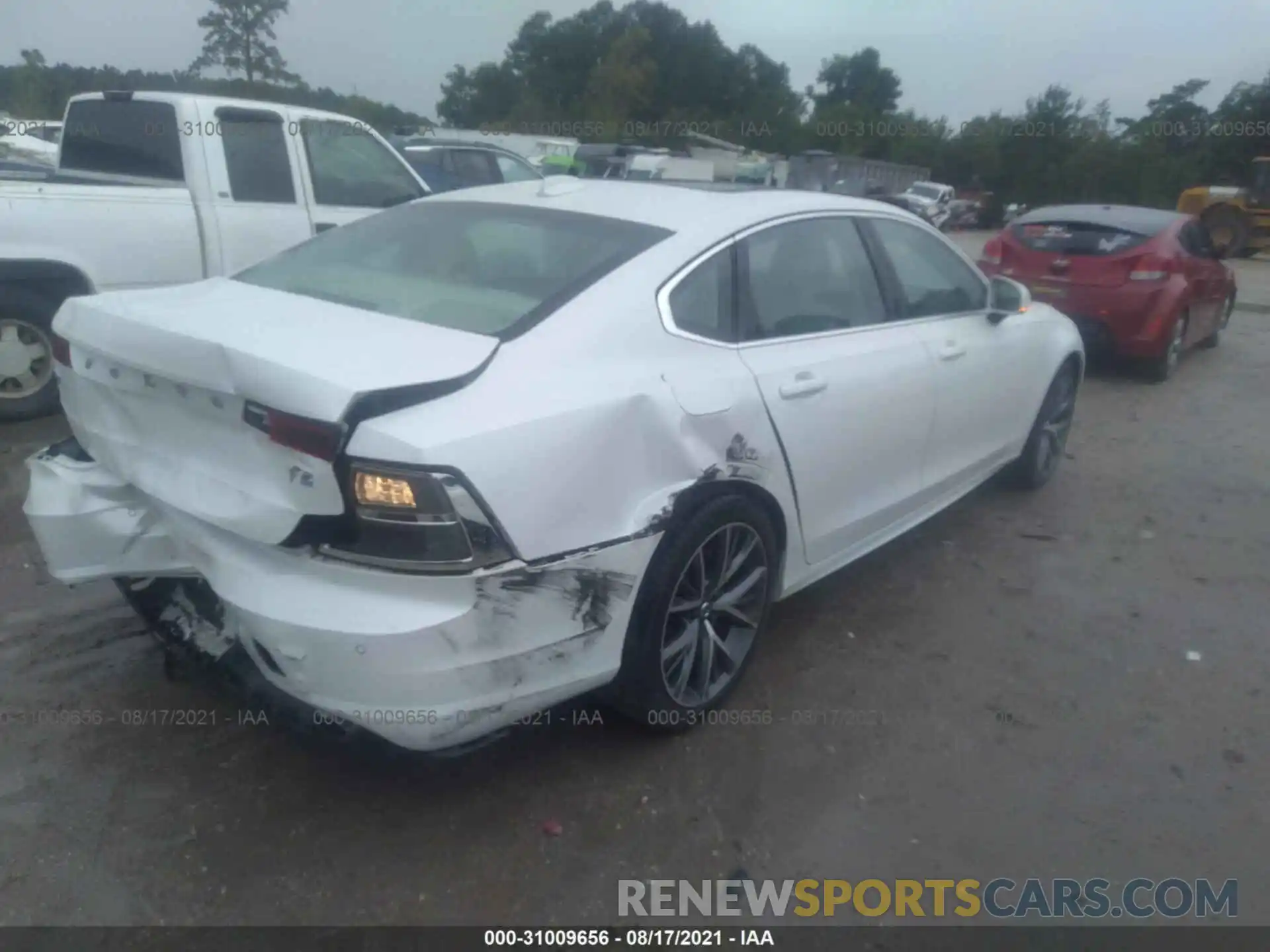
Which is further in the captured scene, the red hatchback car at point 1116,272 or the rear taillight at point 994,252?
the rear taillight at point 994,252

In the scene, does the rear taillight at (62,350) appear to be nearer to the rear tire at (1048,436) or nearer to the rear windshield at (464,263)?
the rear windshield at (464,263)

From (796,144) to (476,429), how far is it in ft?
188

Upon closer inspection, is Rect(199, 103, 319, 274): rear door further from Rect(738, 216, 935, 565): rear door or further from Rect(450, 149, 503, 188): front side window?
Rect(450, 149, 503, 188): front side window

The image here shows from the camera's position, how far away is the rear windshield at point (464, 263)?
2.91 meters

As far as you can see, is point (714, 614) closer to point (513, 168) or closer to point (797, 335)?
point (797, 335)

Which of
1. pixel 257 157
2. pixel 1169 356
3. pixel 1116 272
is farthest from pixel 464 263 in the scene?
pixel 1169 356

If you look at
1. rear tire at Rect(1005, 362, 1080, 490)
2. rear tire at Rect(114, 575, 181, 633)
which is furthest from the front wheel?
rear tire at Rect(1005, 362, 1080, 490)

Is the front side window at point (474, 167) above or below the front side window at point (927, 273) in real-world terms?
below

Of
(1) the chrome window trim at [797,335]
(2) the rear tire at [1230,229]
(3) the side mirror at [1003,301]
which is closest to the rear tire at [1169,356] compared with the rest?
(3) the side mirror at [1003,301]

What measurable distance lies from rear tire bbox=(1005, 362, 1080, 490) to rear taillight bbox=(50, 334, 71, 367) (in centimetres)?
427

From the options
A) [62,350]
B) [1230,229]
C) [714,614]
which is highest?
[62,350]

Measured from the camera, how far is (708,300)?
10.4 feet

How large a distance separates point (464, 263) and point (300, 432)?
1.07 metres

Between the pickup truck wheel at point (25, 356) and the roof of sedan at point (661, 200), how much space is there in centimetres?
310
